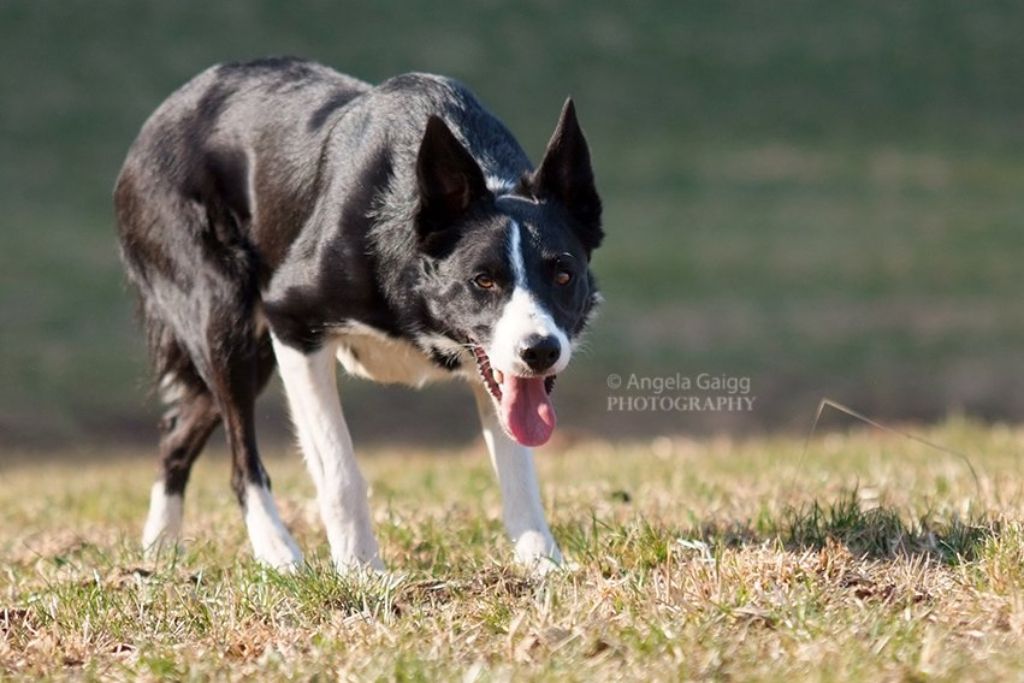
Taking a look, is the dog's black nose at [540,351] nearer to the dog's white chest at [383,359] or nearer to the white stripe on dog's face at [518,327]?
the white stripe on dog's face at [518,327]

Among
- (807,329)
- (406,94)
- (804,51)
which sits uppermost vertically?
(406,94)

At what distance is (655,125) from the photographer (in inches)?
1098

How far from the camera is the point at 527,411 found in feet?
18.7

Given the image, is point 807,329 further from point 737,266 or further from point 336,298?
point 336,298

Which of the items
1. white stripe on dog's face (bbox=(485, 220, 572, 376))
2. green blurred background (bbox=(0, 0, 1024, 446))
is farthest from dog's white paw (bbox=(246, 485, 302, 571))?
green blurred background (bbox=(0, 0, 1024, 446))

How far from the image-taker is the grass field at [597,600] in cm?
440

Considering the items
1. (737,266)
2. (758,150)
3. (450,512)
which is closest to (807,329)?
(737,266)

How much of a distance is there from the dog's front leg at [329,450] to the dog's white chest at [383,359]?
12 centimetres

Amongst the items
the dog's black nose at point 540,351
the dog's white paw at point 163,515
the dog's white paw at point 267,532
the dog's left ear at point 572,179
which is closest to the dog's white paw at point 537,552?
the dog's black nose at point 540,351

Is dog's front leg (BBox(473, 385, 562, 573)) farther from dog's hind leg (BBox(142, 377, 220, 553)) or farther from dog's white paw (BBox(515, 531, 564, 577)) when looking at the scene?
dog's hind leg (BBox(142, 377, 220, 553))

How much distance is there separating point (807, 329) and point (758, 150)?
287 inches

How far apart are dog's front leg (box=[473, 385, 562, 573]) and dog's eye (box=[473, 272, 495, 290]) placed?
0.63m

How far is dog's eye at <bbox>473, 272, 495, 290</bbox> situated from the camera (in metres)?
5.69

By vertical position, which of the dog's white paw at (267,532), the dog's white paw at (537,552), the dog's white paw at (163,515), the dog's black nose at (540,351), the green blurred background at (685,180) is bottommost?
the green blurred background at (685,180)
